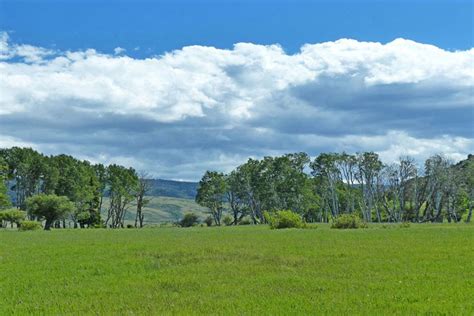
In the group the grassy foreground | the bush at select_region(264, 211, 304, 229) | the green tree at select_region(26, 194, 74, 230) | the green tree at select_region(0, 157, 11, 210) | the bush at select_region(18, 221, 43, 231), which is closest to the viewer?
the grassy foreground

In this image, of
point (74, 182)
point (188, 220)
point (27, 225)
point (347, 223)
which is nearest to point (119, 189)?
point (74, 182)

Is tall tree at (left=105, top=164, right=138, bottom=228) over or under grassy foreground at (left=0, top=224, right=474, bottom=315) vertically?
over

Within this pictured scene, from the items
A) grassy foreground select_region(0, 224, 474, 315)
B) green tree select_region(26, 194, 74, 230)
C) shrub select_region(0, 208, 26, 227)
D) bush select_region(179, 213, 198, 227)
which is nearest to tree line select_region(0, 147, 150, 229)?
bush select_region(179, 213, 198, 227)

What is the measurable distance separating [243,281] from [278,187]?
359ft

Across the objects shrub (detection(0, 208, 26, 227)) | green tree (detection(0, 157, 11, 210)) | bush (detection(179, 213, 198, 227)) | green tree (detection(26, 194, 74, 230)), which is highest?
green tree (detection(0, 157, 11, 210))

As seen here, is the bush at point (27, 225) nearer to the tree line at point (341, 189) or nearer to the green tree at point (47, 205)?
the green tree at point (47, 205)

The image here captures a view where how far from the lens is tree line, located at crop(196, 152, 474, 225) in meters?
116

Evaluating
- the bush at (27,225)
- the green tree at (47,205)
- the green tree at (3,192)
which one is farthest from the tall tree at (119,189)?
the bush at (27,225)

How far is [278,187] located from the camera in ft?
427

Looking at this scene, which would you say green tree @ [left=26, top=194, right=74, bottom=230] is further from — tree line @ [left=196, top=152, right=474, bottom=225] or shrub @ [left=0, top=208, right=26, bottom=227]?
tree line @ [left=196, top=152, right=474, bottom=225]

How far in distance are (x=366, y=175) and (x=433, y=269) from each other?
102 m

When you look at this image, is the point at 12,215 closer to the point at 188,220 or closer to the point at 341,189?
the point at 188,220

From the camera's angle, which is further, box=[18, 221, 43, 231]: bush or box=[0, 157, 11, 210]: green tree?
box=[0, 157, 11, 210]: green tree

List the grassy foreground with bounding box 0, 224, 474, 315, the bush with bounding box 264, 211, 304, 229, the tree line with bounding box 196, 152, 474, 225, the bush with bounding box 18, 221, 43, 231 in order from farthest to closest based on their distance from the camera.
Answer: the tree line with bounding box 196, 152, 474, 225
the bush with bounding box 18, 221, 43, 231
the bush with bounding box 264, 211, 304, 229
the grassy foreground with bounding box 0, 224, 474, 315
